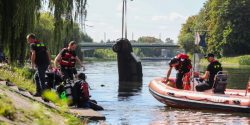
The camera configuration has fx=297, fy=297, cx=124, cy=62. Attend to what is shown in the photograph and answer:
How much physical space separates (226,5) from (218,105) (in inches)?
1655

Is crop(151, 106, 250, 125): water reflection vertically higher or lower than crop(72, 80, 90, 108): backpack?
lower

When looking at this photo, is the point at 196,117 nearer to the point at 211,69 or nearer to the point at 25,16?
the point at 211,69

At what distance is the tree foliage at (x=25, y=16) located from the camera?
8.23 m

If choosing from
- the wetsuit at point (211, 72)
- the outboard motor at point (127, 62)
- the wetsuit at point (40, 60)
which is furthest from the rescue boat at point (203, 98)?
the outboard motor at point (127, 62)

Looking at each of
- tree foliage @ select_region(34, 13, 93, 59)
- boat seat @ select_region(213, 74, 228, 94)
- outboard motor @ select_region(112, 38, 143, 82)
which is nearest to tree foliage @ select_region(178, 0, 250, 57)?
tree foliage @ select_region(34, 13, 93, 59)

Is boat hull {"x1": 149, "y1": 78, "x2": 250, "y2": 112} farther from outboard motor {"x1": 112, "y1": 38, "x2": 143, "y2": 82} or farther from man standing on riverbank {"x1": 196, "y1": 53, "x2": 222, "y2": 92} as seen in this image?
outboard motor {"x1": 112, "y1": 38, "x2": 143, "y2": 82}

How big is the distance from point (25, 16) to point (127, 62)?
891 centimetres

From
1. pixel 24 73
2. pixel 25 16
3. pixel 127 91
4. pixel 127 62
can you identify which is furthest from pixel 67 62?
pixel 127 62

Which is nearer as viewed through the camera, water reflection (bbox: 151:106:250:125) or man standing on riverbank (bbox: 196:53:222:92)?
water reflection (bbox: 151:106:250:125)

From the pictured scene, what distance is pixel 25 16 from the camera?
866 cm

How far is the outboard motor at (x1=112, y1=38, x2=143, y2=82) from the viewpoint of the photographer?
16.7 m

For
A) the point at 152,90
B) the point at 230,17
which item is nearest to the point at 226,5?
the point at 230,17

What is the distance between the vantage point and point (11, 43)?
8969 millimetres

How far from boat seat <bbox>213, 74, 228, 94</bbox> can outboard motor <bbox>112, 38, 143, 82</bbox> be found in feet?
28.8
